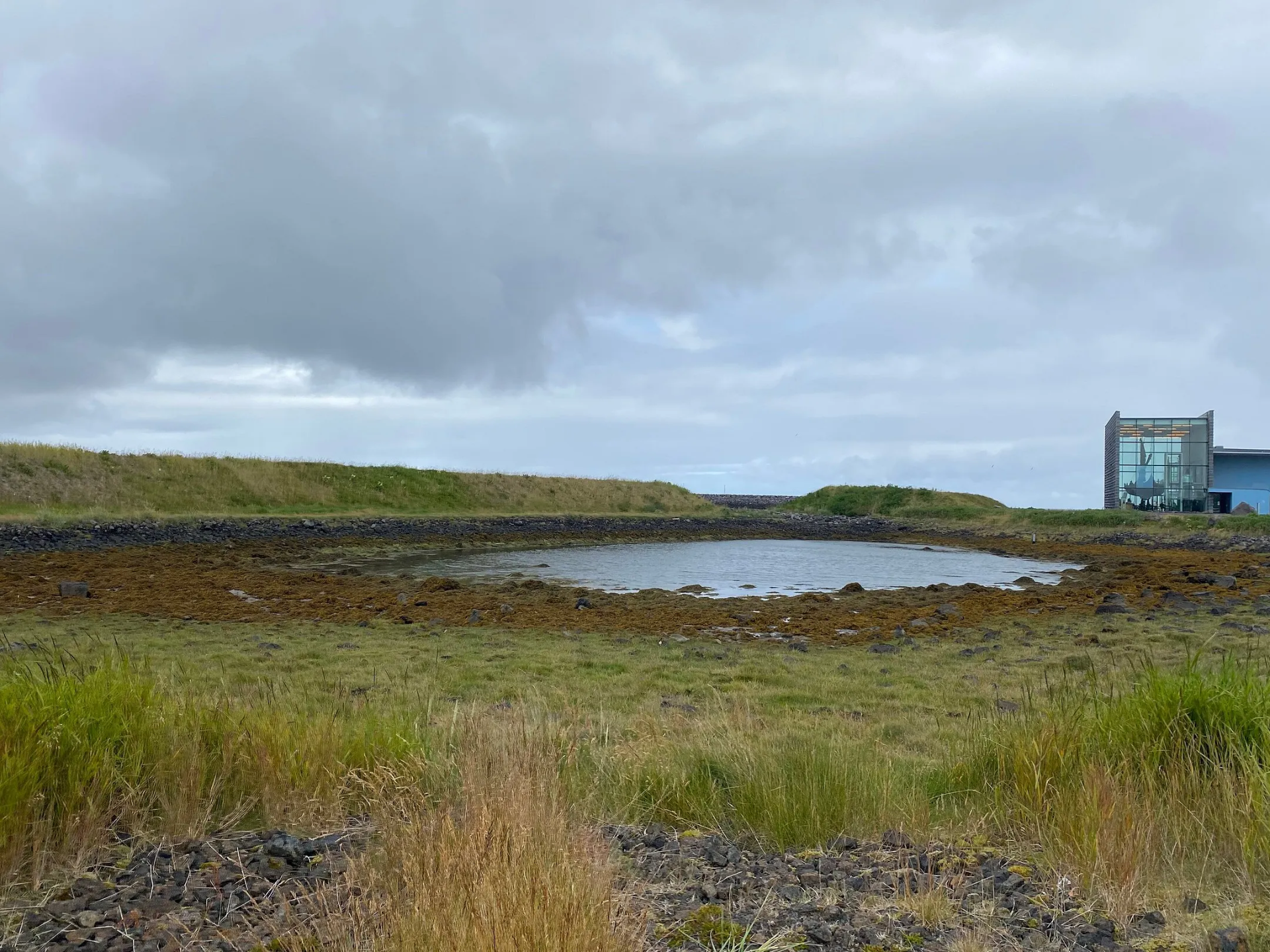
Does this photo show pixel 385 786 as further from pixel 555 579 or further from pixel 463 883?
pixel 555 579

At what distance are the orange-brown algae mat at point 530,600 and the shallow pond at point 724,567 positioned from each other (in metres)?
2.95

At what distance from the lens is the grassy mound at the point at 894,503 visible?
7072 cm

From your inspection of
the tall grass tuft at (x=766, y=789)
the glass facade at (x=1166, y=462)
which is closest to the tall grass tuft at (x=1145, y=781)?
the tall grass tuft at (x=766, y=789)

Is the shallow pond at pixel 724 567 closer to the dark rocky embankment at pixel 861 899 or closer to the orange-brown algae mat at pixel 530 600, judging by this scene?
the orange-brown algae mat at pixel 530 600

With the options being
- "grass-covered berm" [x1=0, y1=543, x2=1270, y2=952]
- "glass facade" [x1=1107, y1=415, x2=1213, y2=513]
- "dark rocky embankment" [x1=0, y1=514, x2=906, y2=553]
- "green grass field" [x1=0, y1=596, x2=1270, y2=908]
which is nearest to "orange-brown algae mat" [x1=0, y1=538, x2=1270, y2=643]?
"dark rocky embankment" [x1=0, y1=514, x2=906, y2=553]

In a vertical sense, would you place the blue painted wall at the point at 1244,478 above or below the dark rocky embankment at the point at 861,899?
above

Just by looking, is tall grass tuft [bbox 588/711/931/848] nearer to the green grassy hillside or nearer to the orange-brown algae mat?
the orange-brown algae mat

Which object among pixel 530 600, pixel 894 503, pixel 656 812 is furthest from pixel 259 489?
pixel 894 503

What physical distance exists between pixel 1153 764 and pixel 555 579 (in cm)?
2270

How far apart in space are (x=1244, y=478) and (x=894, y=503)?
2817cm

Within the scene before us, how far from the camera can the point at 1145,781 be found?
4.92m

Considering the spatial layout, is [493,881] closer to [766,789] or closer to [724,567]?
[766,789]

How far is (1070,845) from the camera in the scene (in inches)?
167

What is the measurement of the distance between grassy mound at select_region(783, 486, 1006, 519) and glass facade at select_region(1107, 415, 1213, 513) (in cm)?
955
